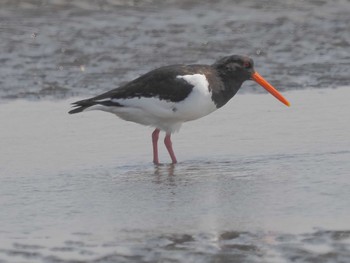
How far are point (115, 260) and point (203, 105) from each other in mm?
2905

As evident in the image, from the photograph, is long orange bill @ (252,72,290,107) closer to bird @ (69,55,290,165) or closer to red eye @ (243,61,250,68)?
red eye @ (243,61,250,68)

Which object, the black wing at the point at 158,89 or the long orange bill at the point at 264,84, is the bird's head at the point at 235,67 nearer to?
the long orange bill at the point at 264,84

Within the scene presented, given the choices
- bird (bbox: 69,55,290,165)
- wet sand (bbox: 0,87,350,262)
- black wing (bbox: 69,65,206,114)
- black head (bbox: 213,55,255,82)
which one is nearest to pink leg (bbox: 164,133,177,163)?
bird (bbox: 69,55,290,165)

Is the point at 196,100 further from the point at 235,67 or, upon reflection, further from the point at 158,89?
the point at 235,67

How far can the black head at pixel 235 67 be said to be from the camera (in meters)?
8.27

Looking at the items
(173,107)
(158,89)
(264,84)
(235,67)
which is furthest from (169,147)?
(264,84)

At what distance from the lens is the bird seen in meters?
7.86

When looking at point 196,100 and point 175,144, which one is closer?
point 196,100

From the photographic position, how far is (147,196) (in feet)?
21.6

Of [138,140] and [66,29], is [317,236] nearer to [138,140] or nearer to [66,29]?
[138,140]

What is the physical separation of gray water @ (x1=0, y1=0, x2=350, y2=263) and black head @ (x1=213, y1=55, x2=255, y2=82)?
0.45m

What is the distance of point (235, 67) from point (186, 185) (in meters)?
1.69

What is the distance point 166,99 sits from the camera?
790 centimetres

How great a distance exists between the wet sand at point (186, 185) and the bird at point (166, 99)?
255 mm
